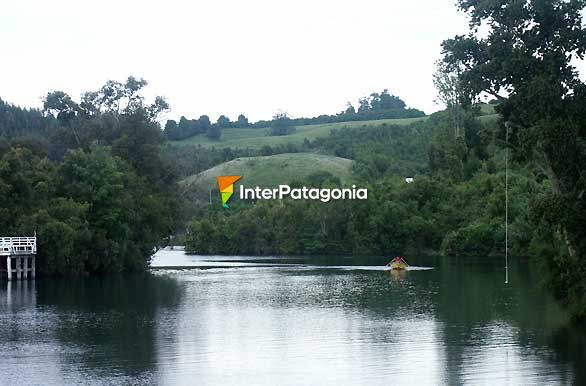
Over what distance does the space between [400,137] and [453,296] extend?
130m

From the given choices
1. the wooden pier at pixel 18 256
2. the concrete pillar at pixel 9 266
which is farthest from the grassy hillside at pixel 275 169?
the concrete pillar at pixel 9 266

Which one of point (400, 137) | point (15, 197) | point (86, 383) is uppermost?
point (400, 137)

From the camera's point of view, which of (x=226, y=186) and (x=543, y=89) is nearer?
(x=543, y=89)

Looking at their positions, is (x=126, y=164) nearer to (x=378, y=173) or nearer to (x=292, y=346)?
(x=292, y=346)

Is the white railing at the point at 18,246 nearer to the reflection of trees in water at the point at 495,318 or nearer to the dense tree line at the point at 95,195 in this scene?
the dense tree line at the point at 95,195

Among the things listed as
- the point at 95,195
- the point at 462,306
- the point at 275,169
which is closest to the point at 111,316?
the point at 462,306

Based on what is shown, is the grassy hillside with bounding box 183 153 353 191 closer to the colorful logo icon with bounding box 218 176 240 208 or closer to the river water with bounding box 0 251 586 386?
the colorful logo icon with bounding box 218 176 240 208

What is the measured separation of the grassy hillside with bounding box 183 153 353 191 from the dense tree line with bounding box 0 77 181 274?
58215 mm

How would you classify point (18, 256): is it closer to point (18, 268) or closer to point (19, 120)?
point (18, 268)

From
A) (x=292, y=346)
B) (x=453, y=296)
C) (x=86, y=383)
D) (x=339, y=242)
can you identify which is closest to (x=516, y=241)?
(x=339, y=242)

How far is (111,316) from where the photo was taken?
47.5m

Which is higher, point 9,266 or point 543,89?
point 543,89

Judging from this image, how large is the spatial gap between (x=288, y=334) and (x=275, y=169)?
425 ft

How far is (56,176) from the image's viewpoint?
3253 inches
